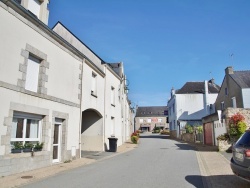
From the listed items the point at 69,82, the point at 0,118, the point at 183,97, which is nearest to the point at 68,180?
the point at 0,118

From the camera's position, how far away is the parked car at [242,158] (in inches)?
222

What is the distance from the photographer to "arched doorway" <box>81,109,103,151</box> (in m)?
17.8

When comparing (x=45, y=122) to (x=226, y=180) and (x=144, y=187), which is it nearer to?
(x=144, y=187)

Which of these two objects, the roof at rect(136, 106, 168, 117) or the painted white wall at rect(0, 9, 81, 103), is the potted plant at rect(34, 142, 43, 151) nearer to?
the painted white wall at rect(0, 9, 81, 103)

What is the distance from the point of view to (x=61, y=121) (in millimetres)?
12344

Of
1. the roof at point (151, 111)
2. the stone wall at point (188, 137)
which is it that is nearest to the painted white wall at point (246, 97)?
the stone wall at point (188, 137)

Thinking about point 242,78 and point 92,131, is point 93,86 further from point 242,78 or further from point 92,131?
point 242,78

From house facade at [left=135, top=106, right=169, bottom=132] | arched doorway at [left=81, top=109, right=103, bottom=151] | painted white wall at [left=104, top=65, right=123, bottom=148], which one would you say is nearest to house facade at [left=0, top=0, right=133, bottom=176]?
arched doorway at [left=81, top=109, right=103, bottom=151]

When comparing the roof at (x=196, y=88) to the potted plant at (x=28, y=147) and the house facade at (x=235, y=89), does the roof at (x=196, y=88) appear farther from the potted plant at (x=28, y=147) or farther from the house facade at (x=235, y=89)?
the potted plant at (x=28, y=147)

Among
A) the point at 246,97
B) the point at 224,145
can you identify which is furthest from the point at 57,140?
the point at 246,97

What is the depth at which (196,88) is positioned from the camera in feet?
136

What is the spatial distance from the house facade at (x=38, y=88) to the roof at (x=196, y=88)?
89.8 feet

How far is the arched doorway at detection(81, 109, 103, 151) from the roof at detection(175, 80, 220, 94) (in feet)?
83.2

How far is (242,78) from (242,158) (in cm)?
2339
